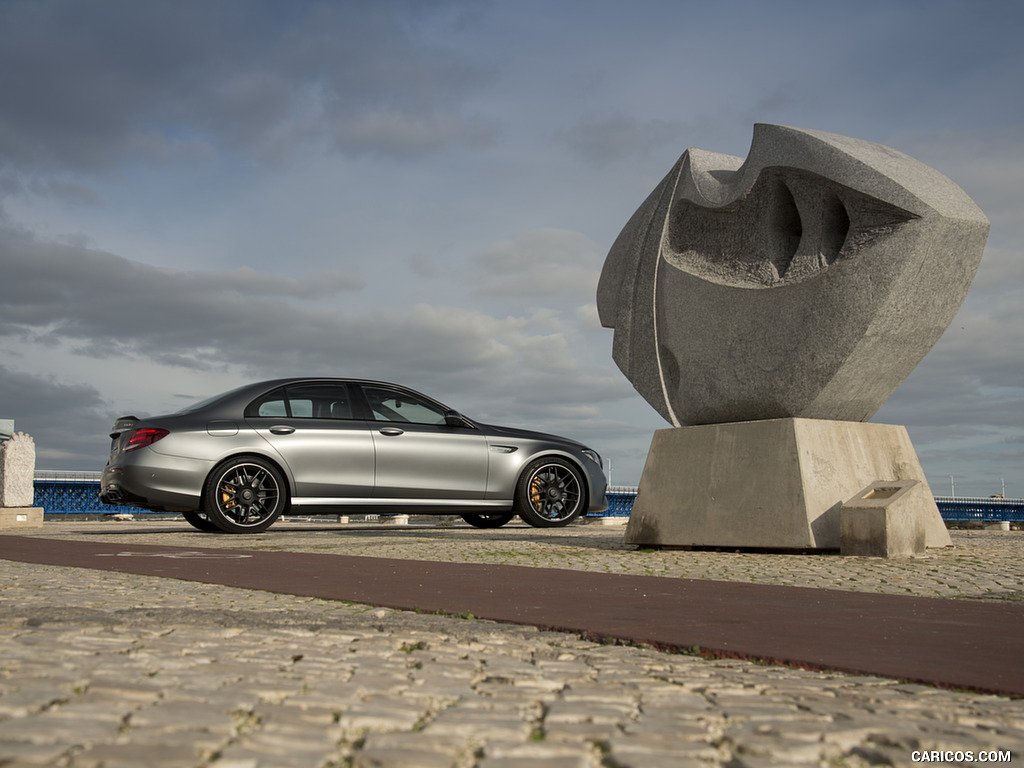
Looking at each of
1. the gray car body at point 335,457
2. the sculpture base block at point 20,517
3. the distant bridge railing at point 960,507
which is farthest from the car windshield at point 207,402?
the distant bridge railing at point 960,507

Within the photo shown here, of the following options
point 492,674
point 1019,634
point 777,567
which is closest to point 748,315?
point 777,567

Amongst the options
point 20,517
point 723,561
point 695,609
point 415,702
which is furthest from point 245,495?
point 20,517

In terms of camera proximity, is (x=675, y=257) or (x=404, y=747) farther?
(x=675, y=257)

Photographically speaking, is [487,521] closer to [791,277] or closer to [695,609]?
[791,277]

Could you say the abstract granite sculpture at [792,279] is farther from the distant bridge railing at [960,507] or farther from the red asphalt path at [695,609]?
the distant bridge railing at [960,507]

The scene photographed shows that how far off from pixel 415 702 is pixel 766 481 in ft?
18.2

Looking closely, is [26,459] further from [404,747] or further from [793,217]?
[404,747]

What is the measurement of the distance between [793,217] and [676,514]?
108 inches

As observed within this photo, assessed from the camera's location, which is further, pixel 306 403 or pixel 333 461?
pixel 306 403

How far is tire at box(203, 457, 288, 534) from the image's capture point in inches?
344

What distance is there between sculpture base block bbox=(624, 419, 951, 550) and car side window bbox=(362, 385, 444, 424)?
2591 millimetres

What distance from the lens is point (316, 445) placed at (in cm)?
895

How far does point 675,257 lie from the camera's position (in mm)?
8391

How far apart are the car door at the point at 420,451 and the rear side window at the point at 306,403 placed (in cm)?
28
